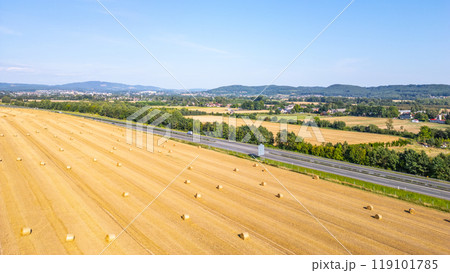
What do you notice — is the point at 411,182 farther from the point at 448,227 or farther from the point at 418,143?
the point at 418,143

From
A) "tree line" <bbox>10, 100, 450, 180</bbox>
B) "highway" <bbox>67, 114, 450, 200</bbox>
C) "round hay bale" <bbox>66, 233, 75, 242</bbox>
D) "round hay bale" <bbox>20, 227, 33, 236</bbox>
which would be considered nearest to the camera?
"round hay bale" <bbox>66, 233, 75, 242</bbox>

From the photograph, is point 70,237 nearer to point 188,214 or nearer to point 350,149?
point 188,214

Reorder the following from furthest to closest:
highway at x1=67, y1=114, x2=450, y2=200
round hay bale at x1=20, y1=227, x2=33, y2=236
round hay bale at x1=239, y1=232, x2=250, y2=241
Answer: highway at x1=67, y1=114, x2=450, y2=200 < round hay bale at x1=239, y1=232, x2=250, y2=241 < round hay bale at x1=20, y1=227, x2=33, y2=236

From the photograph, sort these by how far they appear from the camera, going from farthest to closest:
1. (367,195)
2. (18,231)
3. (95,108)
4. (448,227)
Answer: (95,108)
(367,195)
(448,227)
(18,231)

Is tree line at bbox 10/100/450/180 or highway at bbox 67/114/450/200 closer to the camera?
highway at bbox 67/114/450/200

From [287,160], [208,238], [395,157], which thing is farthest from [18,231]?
[395,157]

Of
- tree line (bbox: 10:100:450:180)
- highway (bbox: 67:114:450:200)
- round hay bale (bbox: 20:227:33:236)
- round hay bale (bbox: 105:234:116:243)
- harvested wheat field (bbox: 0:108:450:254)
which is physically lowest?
highway (bbox: 67:114:450:200)

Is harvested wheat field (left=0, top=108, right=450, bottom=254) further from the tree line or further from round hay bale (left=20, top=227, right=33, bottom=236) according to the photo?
the tree line

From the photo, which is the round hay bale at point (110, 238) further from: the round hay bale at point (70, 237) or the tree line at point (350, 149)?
the tree line at point (350, 149)

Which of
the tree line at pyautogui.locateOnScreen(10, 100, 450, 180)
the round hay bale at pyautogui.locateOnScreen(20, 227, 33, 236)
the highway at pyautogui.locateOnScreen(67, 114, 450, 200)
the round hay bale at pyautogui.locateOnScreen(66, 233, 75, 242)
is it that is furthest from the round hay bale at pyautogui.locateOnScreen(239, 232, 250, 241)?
the tree line at pyautogui.locateOnScreen(10, 100, 450, 180)
